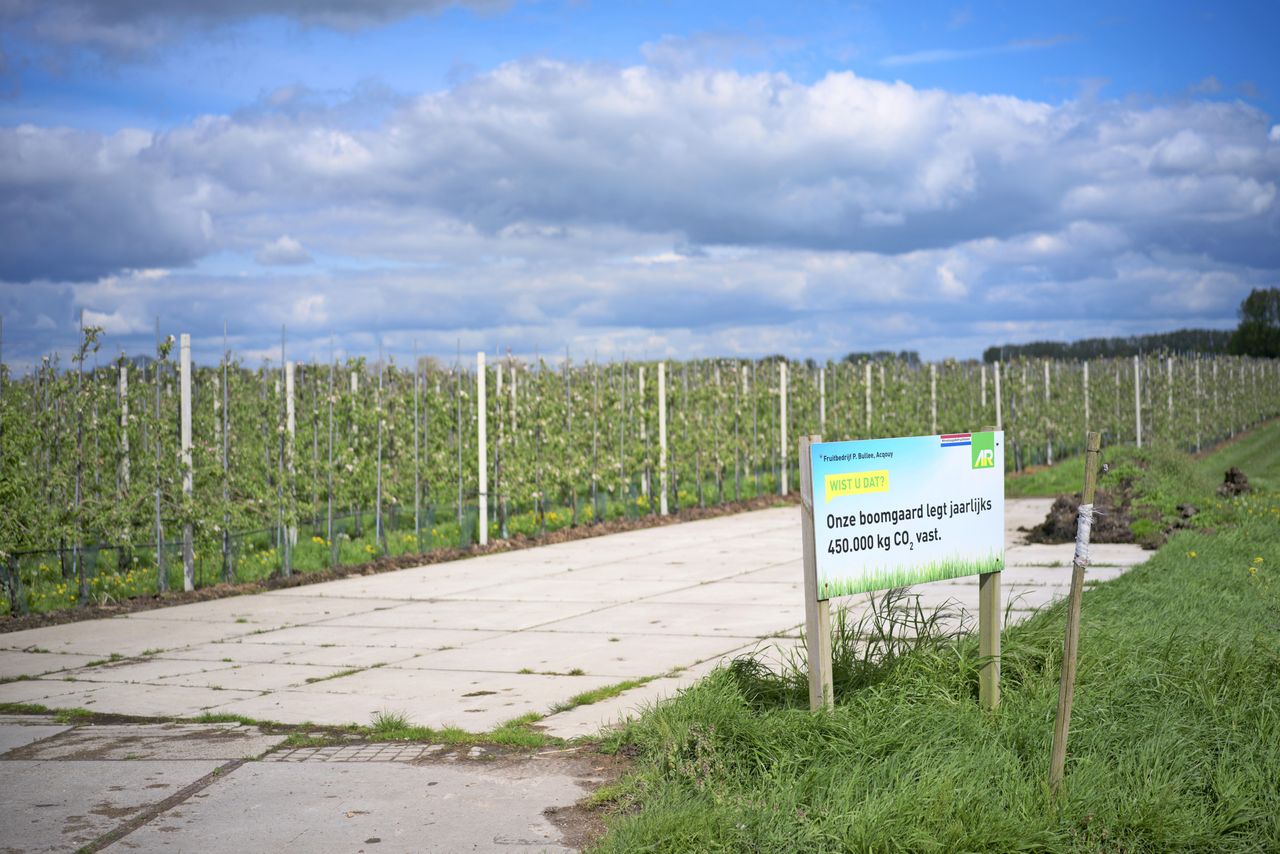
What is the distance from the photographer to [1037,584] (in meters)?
11.1

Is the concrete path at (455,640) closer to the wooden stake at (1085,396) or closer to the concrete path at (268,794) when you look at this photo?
the concrete path at (268,794)

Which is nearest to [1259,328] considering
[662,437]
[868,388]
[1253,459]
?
[1253,459]

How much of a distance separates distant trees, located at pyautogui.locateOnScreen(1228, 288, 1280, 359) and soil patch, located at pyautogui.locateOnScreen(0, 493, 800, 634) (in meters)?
65.6

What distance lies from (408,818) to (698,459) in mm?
16780

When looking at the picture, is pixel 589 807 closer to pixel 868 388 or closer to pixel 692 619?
pixel 692 619

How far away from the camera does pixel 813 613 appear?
5332 millimetres

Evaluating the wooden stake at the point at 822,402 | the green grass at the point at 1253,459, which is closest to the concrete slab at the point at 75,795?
the green grass at the point at 1253,459

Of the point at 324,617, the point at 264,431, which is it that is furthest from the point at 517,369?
the point at 324,617

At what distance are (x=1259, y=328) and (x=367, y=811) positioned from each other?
85.8 meters

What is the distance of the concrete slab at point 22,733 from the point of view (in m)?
6.25

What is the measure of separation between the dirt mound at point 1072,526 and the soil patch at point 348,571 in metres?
5.87

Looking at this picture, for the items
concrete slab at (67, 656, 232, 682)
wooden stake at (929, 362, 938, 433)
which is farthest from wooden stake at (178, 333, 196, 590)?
wooden stake at (929, 362, 938, 433)

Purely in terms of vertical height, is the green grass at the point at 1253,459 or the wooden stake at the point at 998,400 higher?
the wooden stake at the point at 998,400

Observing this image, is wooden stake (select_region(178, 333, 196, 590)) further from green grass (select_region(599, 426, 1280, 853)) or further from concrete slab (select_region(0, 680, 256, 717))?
green grass (select_region(599, 426, 1280, 853))
